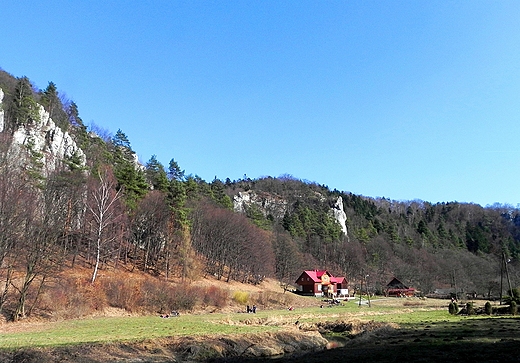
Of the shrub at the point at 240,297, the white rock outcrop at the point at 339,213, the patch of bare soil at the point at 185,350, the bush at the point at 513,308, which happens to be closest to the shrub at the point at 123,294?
the shrub at the point at 240,297

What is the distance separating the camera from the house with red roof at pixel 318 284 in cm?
9281

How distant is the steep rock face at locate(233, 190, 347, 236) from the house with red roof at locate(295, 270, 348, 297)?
6000 cm

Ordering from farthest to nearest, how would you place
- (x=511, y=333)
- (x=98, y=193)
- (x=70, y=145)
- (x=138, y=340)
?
(x=70, y=145)
(x=98, y=193)
(x=511, y=333)
(x=138, y=340)

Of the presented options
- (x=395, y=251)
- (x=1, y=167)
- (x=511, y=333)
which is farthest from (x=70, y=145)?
(x=395, y=251)

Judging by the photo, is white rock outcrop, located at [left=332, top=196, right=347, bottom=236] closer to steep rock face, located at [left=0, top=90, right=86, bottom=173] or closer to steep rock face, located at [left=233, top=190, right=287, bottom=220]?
steep rock face, located at [left=233, top=190, right=287, bottom=220]

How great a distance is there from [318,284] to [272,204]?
80229 mm

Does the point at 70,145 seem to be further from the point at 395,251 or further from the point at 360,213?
the point at 360,213

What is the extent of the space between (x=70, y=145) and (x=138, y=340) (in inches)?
2718

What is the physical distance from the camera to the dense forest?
34969 mm

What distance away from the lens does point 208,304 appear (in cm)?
4919

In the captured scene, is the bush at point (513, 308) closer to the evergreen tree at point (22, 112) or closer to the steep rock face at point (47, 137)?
the steep rock face at point (47, 137)

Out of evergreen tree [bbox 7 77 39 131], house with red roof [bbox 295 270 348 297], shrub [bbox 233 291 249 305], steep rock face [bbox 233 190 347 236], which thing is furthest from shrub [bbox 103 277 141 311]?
steep rock face [bbox 233 190 347 236]

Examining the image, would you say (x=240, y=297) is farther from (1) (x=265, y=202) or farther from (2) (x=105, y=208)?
(1) (x=265, y=202)

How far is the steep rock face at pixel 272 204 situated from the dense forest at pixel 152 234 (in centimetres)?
537
